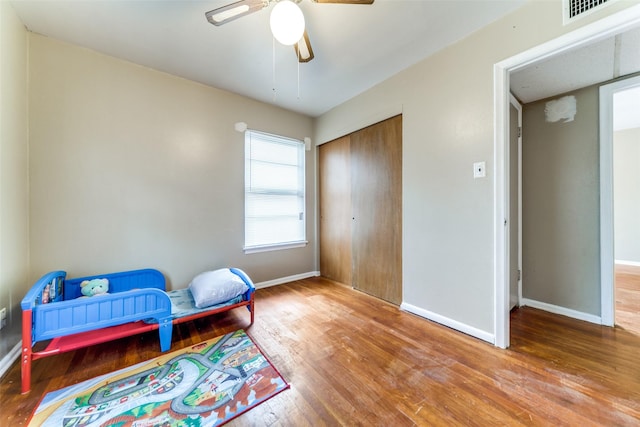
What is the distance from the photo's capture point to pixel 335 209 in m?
3.44

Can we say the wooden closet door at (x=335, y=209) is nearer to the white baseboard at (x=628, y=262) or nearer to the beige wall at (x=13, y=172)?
the beige wall at (x=13, y=172)

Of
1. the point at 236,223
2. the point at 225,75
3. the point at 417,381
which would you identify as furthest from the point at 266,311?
the point at 225,75

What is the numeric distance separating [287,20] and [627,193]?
252 inches

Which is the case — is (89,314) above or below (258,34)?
below

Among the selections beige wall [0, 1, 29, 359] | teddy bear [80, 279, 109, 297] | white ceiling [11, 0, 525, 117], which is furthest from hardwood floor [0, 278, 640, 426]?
white ceiling [11, 0, 525, 117]

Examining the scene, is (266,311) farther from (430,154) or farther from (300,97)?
(300,97)

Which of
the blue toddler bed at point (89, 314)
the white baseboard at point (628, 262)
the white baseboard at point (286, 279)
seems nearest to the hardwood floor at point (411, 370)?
the blue toddler bed at point (89, 314)

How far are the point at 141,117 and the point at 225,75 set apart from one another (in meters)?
0.96

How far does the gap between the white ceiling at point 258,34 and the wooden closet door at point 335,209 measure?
1.02 m

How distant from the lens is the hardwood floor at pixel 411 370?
1.21 m

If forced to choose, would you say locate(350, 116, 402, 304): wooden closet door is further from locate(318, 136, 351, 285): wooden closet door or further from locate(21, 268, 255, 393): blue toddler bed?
locate(21, 268, 255, 393): blue toddler bed

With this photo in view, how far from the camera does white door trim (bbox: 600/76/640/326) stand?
2.08m

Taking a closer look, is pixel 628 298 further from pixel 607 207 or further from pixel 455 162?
pixel 455 162

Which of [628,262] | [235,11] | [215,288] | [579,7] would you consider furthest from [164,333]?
[628,262]
